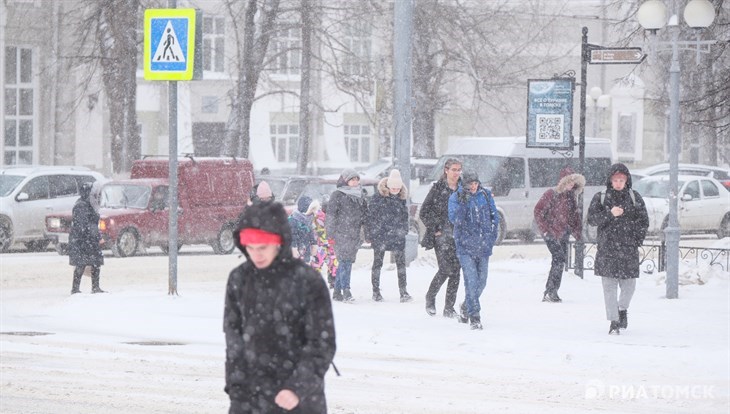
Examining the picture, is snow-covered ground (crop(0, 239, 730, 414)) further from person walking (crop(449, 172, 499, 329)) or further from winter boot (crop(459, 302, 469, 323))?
person walking (crop(449, 172, 499, 329))

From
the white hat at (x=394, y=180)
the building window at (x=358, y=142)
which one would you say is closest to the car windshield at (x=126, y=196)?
the white hat at (x=394, y=180)

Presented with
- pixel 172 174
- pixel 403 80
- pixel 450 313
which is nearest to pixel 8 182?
pixel 403 80

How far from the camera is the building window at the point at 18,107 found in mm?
47281

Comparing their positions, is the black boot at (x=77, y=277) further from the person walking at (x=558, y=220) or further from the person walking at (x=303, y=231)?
the person walking at (x=558, y=220)

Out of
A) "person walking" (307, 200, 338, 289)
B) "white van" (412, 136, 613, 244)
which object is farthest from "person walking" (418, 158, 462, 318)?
"white van" (412, 136, 613, 244)

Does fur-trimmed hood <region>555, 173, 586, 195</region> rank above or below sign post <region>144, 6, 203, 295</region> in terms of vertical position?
below

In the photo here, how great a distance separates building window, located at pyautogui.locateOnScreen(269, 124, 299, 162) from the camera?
61312 millimetres

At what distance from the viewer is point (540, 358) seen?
12156 millimetres

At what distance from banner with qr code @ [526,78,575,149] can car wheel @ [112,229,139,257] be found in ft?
29.2

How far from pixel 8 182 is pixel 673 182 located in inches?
597

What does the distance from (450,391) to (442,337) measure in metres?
3.21

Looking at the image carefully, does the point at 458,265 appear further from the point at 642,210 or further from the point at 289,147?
the point at 289,147

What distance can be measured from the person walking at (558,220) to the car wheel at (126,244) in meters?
11.0

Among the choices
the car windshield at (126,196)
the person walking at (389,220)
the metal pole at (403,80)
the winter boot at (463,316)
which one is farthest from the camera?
the car windshield at (126,196)
